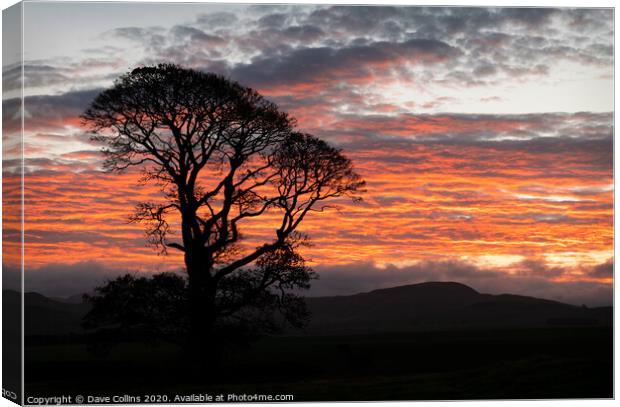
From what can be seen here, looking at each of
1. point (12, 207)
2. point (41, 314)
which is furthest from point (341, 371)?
point (12, 207)

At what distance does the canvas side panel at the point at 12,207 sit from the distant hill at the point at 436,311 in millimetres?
7367

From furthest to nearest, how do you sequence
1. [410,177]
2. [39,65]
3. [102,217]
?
1. [410,177]
2. [102,217]
3. [39,65]

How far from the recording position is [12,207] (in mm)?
23609

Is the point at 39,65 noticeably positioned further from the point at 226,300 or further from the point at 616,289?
the point at 616,289

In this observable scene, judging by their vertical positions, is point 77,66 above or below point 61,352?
above

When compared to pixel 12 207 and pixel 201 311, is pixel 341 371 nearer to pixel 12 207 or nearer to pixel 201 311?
pixel 201 311

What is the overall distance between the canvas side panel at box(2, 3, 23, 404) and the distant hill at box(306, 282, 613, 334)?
7367 mm

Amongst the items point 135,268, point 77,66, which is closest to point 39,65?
point 77,66

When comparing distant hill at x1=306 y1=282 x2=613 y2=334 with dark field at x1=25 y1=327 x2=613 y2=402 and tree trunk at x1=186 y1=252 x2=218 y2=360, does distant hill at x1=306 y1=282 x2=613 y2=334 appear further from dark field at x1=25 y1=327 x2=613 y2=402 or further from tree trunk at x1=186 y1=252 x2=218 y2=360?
tree trunk at x1=186 y1=252 x2=218 y2=360

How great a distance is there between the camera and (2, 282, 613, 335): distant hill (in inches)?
946

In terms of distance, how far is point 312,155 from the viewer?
1072 inches

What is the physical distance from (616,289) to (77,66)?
13739mm

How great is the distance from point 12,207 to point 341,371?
8722 mm

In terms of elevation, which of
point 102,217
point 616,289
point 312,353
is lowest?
point 312,353
